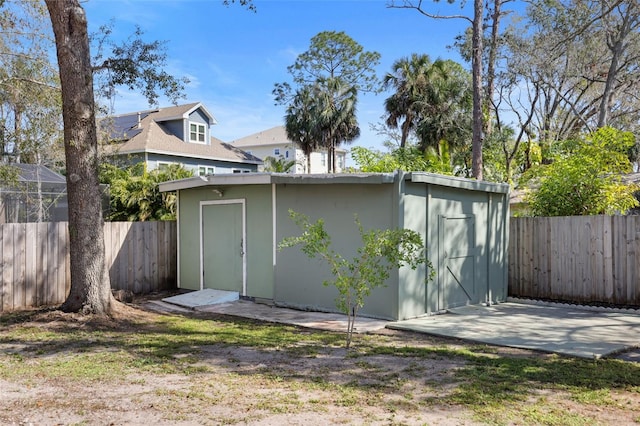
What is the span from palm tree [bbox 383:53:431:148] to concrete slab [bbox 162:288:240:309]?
18.5 m

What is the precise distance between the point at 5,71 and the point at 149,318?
769 cm

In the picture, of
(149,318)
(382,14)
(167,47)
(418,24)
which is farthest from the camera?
(418,24)

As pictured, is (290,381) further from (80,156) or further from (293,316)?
(80,156)

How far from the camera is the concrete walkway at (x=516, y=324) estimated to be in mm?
6814

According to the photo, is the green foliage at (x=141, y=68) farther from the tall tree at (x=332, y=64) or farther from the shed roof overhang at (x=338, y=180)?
the tall tree at (x=332, y=64)

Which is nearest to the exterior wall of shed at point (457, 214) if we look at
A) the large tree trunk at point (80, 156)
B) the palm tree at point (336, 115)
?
the large tree trunk at point (80, 156)

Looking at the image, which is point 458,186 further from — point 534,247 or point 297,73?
point 297,73

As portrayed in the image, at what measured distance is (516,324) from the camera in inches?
326

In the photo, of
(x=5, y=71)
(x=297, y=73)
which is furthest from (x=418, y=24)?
→ (x=297, y=73)

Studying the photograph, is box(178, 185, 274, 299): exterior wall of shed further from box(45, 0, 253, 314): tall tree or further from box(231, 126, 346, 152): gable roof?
box(231, 126, 346, 152): gable roof

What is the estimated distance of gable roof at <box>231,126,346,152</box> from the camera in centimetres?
4809

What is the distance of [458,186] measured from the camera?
954 centimetres

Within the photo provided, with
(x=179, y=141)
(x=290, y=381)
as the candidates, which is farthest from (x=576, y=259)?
(x=179, y=141)

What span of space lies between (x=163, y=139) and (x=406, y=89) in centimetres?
1273
